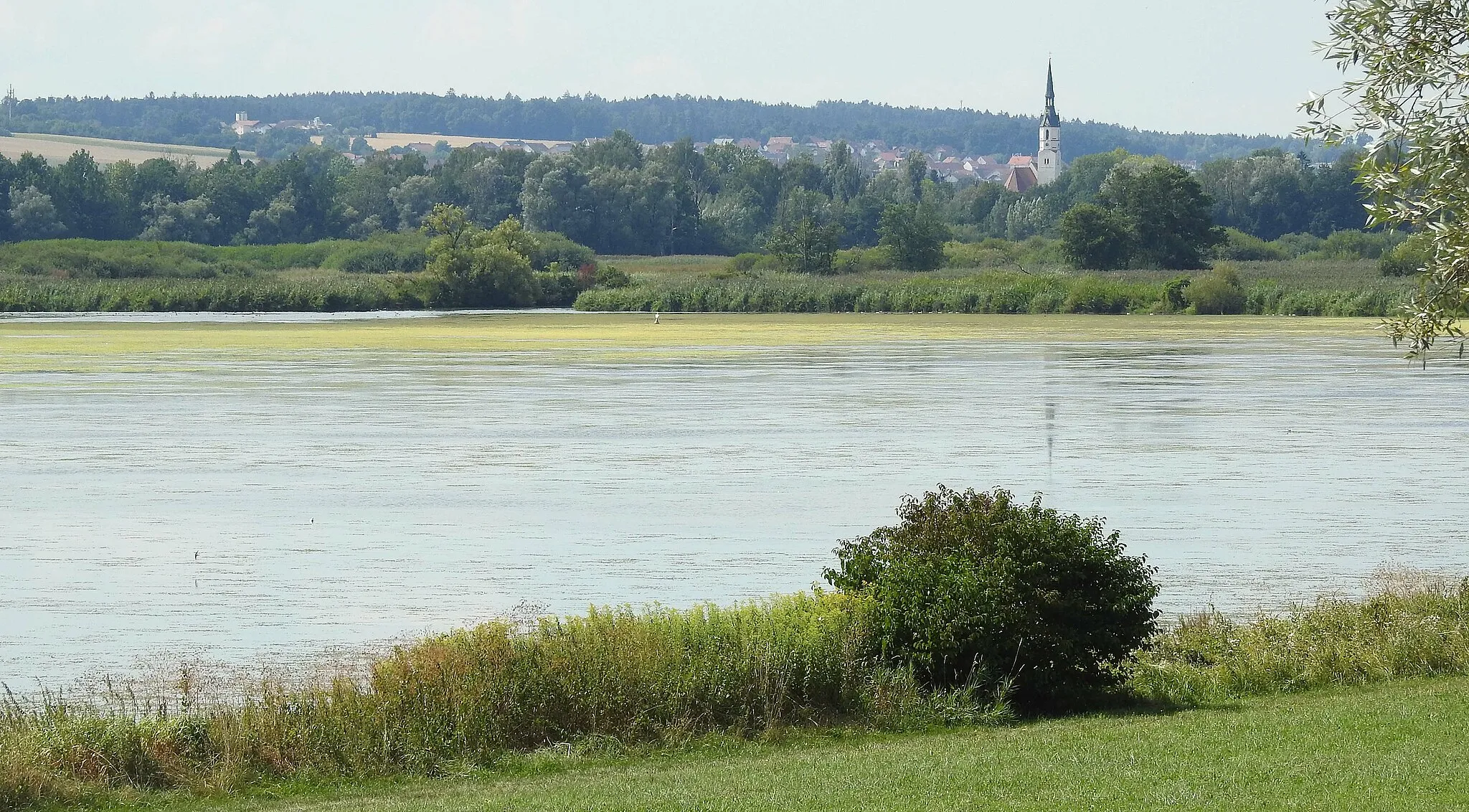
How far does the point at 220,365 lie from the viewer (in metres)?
51.3

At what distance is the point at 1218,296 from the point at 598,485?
72580 mm

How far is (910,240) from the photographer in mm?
124938

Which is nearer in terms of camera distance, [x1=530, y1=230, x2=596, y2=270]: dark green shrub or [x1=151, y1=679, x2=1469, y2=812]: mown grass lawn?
[x1=151, y1=679, x2=1469, y2=812]: mown grass lawn

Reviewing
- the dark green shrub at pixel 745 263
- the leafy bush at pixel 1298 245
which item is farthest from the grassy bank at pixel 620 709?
the leafy bush at pixel 1298 245

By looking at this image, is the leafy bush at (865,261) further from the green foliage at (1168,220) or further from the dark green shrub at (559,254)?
the dark green shrub at (559,254)

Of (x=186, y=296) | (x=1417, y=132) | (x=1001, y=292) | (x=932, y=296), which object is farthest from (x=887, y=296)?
(x=1417, y=132)

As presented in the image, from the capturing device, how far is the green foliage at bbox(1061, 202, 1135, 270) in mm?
112188

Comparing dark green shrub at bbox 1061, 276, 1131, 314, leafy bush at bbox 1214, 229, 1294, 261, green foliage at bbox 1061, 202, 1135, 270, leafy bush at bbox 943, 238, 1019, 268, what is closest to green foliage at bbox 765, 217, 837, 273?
leafy bush at bbox 943, 238, 1019, 268

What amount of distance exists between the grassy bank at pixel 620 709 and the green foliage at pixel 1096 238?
331 ft

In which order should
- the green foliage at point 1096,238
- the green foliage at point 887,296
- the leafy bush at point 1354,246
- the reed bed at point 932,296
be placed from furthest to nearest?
the leafy bush at point 1354,246 < the green foliage at point 1096,238 < the green foliage at point 887,296 < the reed bed at point 932,296

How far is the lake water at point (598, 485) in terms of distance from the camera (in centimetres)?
1702

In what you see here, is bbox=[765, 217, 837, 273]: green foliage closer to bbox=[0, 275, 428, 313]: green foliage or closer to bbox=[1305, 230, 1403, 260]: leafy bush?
bbox=[0, 275, 428, 313]: green foliage

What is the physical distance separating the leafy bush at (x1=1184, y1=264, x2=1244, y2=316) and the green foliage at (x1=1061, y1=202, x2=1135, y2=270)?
19297 millimetres

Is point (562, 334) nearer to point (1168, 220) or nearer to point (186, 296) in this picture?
point (186, 296)
